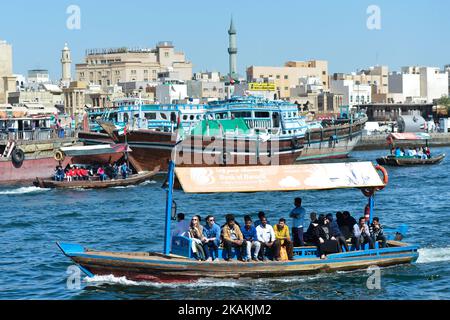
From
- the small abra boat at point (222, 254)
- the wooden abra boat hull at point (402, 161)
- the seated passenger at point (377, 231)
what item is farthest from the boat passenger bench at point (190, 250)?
the wooden abra boat hull at point (402, 161)

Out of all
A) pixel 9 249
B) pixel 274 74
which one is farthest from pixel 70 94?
pixel 9 249

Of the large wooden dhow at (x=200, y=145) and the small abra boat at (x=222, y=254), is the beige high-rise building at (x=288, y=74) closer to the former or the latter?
the large wooden dhow at (x=200, y=145)

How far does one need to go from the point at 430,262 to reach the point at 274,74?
125 meters

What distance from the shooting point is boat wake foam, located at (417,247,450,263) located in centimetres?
2809

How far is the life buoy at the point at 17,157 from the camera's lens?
60.2 meters

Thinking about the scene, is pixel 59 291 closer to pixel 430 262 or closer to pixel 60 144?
pixel 430 262

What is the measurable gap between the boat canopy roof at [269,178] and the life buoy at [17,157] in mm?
37505

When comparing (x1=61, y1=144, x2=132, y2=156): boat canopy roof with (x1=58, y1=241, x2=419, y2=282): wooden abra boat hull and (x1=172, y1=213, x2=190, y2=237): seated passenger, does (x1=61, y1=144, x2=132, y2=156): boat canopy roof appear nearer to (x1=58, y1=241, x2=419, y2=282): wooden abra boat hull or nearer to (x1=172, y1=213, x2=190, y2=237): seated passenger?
(x1=172, y1=213, x2=190, y2=237): seated passenger

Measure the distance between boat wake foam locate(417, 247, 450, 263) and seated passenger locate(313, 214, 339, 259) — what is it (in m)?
3.67

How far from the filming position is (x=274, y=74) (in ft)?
498

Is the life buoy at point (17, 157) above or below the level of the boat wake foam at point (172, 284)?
above
